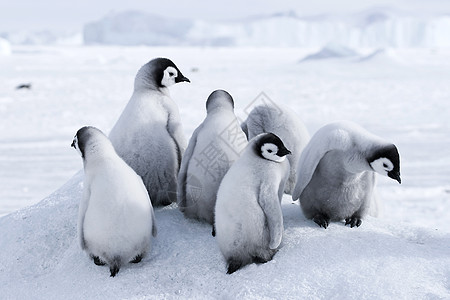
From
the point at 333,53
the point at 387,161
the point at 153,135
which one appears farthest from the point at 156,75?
the point at 333,53

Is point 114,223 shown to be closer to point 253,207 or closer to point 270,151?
point 253,207

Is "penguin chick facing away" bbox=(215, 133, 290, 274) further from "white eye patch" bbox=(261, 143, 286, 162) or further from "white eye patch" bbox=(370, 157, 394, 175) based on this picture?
"white eye patch" bbox=(370, 157, 394, 175)

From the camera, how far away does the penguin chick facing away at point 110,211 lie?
7.23 ft

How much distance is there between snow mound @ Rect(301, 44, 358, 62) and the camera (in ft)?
67.8

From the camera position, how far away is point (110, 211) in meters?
2.19

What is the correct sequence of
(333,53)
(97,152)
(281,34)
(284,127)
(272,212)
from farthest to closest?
(281,34) < (333,53) < (284,127) < (97,152) < (272,212)

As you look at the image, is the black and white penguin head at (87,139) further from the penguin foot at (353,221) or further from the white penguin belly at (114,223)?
the penguin foot at (353,221)

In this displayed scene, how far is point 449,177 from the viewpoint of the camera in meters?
5.62

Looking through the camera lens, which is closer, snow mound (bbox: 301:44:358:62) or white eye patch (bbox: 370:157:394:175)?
white eye patch (bbox: 370:157:394:175)

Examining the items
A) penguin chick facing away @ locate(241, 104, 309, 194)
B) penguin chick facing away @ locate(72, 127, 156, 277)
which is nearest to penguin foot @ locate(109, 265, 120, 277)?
penguin chick facing away @ locate(72, 127, 156, 277)

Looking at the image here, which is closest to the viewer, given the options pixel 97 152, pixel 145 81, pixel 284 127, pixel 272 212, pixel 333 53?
pixel 272 212

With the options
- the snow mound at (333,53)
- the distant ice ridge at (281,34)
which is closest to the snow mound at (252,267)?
the snow mound at (333,53)

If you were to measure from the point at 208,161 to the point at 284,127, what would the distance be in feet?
2.21

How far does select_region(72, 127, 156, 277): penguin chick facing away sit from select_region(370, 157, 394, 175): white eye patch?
0.96 meters
